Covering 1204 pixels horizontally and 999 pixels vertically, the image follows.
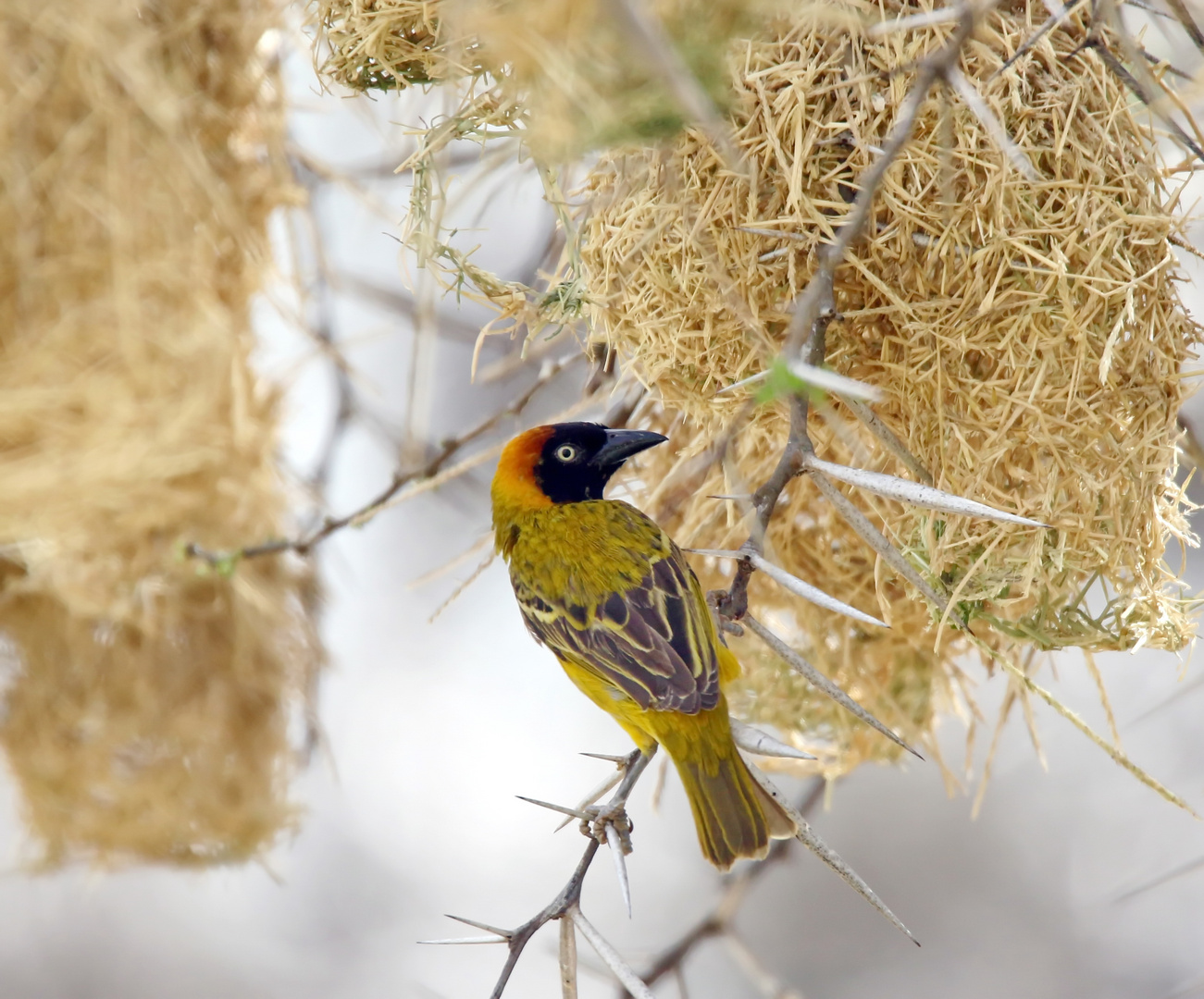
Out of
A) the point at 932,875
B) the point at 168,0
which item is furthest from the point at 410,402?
the point at 932,875

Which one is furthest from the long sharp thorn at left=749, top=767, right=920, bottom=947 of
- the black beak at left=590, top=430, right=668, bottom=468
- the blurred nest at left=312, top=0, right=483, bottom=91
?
the blurred nest at left=312, top=0, right=483, bottom=91

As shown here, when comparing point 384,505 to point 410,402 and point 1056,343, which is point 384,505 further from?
point 1056,343

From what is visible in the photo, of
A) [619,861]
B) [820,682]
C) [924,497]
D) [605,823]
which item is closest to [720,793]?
[605,823]

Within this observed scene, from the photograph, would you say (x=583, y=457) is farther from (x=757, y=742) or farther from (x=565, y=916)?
A: (x=565, y=916)

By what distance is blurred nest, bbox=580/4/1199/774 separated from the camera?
1550 mm

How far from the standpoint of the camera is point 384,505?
211 centimetres

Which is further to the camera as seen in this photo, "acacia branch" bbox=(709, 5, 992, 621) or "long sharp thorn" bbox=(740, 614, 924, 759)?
"long sharp thorn" bbox=(740, 614, 924, 759)

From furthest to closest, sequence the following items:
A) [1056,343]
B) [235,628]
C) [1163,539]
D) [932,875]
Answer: [932,875]
[235,628]
[1163,539]
[1056,343]

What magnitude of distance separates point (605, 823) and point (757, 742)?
225 millimetres

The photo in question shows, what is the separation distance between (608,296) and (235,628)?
1.45 meters

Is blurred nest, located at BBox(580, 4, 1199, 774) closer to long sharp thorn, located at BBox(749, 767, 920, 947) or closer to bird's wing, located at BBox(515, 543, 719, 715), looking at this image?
long sharp thorn, located at BBox(749, 767, 920, 947)

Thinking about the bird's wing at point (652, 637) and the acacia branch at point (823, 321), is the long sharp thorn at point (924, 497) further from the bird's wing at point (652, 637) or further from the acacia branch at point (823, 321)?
the bird's wing at point (652, 637)

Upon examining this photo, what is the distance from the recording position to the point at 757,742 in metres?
1.46

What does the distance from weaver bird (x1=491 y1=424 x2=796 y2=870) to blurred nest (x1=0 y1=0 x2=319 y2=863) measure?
640 millimetres
